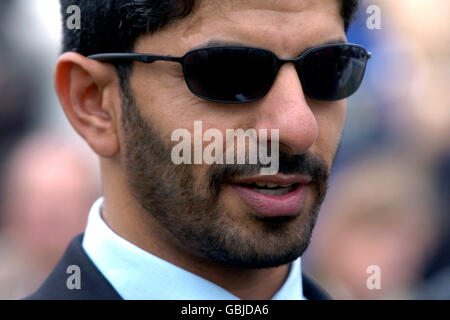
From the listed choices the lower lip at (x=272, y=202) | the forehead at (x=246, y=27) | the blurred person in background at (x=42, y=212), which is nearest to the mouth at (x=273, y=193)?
the lower lip at (x=272, y=202)

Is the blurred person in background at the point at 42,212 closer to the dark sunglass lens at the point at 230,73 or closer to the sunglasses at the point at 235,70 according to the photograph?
the sunglasses at the point at 235,70

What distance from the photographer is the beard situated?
84.0 inches

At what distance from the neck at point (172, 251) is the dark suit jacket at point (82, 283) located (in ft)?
0.57

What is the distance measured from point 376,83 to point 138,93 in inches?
124

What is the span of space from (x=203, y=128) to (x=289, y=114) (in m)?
0.32

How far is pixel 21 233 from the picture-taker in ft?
14.7

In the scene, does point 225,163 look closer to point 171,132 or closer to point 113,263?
point 171,132

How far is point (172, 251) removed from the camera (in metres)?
2.29

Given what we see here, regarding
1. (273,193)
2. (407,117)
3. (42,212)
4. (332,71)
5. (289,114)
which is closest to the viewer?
(289,114)

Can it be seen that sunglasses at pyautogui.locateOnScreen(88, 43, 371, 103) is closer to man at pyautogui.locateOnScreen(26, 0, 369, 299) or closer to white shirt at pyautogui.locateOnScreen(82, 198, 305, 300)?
man at pyautogui.locateOnScreen(26, 0, 369, 299)

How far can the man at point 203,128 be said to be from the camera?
2.12m

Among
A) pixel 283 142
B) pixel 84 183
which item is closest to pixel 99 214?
pixel 283 142

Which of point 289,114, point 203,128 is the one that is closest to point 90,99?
point 203,128

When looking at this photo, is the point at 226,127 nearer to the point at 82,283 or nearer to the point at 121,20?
the point at 121,20
